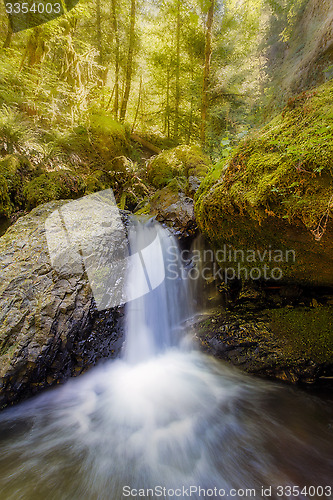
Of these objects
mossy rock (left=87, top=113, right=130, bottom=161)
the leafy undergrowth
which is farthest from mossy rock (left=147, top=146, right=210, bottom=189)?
the leafy undergrowth

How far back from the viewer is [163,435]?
2697 mm

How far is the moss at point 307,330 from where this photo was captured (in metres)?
3.24

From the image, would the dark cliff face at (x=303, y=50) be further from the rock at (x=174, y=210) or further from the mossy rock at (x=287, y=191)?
the mossy rock at (x=287, y=191)

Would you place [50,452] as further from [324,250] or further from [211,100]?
[211,100]

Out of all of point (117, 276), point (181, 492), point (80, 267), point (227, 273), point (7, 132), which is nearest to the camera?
point (181, 492)

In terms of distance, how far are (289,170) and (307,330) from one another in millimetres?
2560

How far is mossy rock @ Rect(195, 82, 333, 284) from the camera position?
Answer: 2.31 meters

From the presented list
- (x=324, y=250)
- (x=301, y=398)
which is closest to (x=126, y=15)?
(x=324, y=250)

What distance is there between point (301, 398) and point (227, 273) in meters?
2.29

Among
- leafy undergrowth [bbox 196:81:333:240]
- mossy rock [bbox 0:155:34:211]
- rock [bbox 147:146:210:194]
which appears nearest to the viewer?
leafy undergrowth [bbox 196:81:333:240]

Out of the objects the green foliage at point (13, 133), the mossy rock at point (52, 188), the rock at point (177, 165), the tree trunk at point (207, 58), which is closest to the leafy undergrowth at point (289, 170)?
the rock at point (177, 165)

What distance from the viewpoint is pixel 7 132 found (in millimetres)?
4980

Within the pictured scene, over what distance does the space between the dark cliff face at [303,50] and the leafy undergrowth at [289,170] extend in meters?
6.72

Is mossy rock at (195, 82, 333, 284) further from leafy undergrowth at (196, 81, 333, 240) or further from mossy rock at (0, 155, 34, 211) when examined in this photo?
mossy rock at (0, 155, 34, 211)
